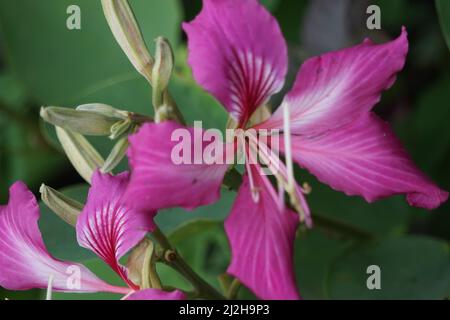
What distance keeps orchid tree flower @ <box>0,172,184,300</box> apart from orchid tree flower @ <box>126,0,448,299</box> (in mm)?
104

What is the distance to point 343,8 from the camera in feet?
5.65

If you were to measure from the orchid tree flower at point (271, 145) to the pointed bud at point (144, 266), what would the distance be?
115 millimetres

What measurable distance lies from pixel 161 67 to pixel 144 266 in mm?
244

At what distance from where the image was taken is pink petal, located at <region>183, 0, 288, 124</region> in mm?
904

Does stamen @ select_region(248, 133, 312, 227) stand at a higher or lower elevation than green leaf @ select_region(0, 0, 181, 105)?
lower

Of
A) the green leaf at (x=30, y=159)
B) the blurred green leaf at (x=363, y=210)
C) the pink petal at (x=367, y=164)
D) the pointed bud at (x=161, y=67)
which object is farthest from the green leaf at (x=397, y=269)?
the green leaf at (x=30, y=159)

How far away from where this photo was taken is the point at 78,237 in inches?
39.1

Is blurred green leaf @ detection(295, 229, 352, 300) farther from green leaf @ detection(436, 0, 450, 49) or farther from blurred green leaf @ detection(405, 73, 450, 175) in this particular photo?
green leaf @ detection(436, 0, 450, 49)

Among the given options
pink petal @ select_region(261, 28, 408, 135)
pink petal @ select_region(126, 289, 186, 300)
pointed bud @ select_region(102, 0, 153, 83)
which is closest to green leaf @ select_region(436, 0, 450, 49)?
pink petal @ select_region(261, 28, 408, 135)

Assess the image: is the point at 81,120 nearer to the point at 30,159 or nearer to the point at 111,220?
the point at 111,220

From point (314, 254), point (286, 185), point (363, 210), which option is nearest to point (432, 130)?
point (363, 210)

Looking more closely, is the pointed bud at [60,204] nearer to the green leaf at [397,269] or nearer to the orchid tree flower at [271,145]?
the orchid tree flower at [271,145]

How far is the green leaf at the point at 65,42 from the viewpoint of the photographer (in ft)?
4.79
